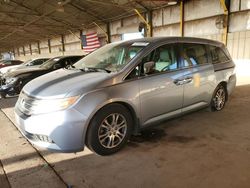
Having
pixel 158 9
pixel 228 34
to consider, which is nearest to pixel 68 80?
pixel 228 34

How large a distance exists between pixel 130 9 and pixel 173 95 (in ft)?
32.0

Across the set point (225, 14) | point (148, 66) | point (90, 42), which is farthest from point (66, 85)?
point (90, 42)

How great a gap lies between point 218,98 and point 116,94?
262cm

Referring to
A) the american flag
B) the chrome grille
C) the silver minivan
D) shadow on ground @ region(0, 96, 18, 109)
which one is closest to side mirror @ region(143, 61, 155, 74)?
the silver minivan

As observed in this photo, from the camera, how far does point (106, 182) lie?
2.35 m

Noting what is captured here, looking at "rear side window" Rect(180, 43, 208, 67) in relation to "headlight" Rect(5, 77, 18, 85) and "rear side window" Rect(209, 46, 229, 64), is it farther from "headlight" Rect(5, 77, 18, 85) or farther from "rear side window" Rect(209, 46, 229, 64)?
"headlight" Rect(5, 77, 18, 85)

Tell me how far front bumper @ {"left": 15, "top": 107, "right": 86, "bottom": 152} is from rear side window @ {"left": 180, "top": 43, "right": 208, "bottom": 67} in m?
1.97

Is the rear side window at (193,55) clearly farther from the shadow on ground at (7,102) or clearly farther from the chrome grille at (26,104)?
the shadow on ground at (7,102)

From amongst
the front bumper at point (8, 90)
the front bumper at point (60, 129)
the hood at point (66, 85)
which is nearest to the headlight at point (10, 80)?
the front bumper at point (8, 90)

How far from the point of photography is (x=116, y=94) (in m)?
2.79

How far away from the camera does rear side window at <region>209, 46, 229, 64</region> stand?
4.21 m

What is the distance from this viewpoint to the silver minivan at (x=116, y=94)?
2.57 meters

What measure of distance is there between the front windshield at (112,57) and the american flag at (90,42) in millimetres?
12648

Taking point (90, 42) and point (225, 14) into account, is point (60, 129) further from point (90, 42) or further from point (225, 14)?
point (90, 42)
